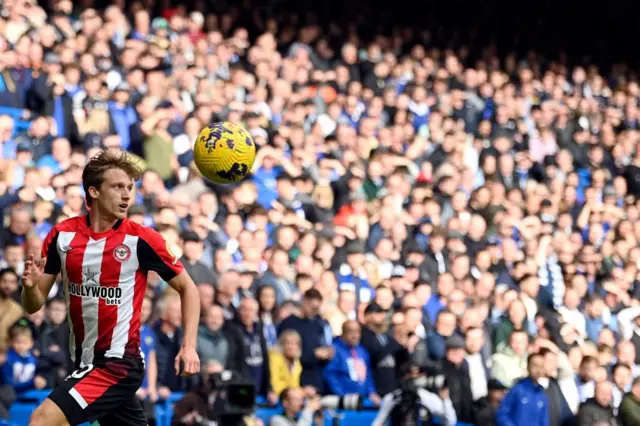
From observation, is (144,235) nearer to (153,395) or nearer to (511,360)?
(153,395)

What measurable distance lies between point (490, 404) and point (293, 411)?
6.63 ft

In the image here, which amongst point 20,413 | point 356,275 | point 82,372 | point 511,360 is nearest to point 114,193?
point 82,372

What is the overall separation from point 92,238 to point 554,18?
1944cm

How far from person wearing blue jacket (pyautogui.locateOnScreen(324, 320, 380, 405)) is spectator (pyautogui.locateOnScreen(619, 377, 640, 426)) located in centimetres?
235

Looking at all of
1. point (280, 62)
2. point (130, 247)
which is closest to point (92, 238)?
point (130, 247)

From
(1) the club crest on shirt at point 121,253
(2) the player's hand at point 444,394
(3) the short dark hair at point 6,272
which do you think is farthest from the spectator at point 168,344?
(1) the club crest on shirt at point 121,253

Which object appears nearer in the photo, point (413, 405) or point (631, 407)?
point (413, 405)

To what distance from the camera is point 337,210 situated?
13.9 m

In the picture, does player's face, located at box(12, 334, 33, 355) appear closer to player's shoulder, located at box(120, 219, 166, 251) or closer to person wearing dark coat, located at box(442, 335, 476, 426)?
player's shoulder, located at box(120, 219, 166, 251)

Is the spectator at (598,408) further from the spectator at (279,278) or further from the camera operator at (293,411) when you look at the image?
the spectator at (279,278)

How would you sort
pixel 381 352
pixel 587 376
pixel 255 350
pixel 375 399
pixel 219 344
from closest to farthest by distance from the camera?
1. pixel 219 344
2. pixel 255 350
3. pixel 375 399
4. pixel 381 352
5. pixel 587 376

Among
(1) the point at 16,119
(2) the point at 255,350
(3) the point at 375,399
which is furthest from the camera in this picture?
(1) the point at 16,119

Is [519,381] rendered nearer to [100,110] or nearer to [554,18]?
[100,110]

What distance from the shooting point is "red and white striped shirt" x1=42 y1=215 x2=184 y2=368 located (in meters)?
5.93
